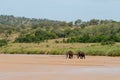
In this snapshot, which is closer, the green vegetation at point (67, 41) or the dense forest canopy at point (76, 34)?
the green vegetation at point (67, 41)

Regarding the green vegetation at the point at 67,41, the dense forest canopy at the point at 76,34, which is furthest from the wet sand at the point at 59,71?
the dense forest canopy at the point at 76,34

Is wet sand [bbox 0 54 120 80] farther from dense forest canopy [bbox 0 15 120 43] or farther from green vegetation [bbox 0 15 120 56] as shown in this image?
dense forest canopy [bbox 0 15 120 43]

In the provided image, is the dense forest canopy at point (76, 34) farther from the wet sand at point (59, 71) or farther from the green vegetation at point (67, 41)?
the wet sand at point (59, 71)

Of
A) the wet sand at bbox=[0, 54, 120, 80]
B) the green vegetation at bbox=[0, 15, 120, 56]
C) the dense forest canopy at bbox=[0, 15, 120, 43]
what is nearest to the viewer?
the wet sand at bbox=[0, 54, 120, 80]

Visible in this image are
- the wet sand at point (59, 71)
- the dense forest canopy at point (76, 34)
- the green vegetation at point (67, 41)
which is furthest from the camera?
the dense forest canopy at point (76, 34)

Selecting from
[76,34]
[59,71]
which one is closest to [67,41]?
[76,34]

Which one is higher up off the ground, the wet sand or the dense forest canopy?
the dense forest canopy

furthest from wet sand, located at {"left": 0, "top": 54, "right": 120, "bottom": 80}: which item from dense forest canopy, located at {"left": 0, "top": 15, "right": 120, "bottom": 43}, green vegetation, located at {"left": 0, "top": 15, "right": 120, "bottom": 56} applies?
dense forest canopy, located at {"left": 0, "top": 15, "right": 120, "bottom": 43}

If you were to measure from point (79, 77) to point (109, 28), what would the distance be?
6678 cm

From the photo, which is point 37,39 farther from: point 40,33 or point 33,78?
point 33,78

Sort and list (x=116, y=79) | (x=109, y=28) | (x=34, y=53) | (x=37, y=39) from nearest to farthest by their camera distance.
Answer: (x=116, y=79), (x=34, y=53), (x=37, y=39), (x=109, y=28)


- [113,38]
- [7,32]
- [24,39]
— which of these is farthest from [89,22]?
[113,38]

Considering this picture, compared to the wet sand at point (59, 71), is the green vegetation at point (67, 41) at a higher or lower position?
higher

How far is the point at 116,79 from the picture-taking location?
1878cm
